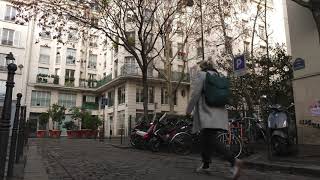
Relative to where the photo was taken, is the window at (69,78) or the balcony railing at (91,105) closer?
the window at (69,78)

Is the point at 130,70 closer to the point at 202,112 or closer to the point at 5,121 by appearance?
the point at 202,112

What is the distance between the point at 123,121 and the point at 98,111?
12.7 meters

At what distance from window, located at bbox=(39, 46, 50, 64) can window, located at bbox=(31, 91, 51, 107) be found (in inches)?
171

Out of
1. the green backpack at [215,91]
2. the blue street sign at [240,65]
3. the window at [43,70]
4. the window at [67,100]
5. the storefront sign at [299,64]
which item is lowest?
the green backpack at [215,91]

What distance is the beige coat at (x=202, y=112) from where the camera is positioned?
5.48m

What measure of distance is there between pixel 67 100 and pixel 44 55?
275 inches

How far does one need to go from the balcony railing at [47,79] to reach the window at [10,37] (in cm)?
503

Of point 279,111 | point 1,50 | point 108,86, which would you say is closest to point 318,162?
Result: point 279,111

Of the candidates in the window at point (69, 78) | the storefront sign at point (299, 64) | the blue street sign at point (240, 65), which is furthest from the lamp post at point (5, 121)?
the window at point (69, 78)

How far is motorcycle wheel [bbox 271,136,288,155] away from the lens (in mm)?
8547

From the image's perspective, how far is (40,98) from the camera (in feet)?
155

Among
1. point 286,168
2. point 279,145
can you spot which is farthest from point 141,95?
point 286,168

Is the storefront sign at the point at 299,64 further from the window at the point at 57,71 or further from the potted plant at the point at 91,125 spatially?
the window at the point at 57,71

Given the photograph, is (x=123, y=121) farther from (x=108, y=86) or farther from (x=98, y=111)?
(x=98, y=111)
